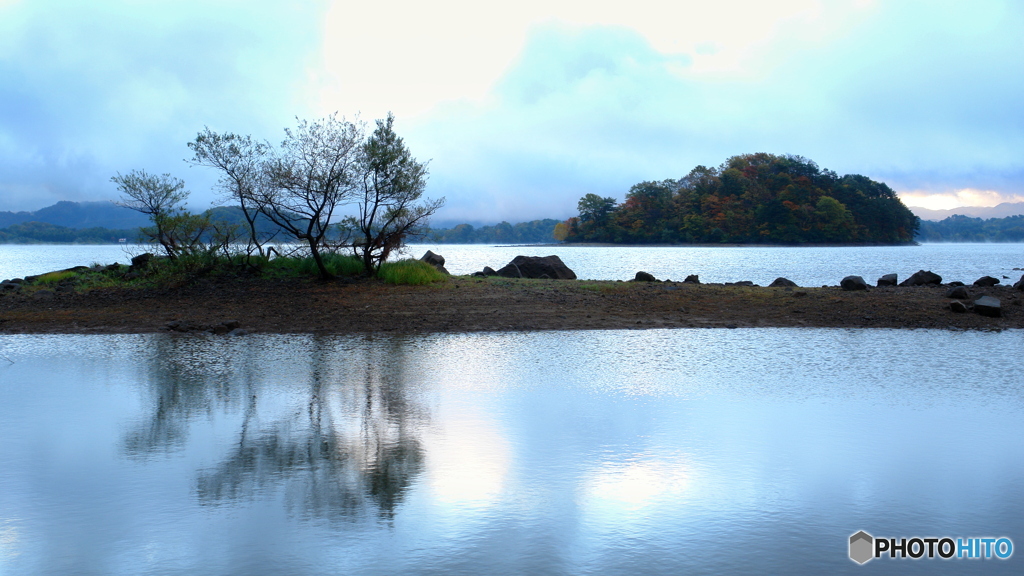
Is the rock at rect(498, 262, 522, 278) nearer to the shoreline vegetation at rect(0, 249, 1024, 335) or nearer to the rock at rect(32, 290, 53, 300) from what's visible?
the shoreline vegetation at rect(0, 249, 1024, 335)

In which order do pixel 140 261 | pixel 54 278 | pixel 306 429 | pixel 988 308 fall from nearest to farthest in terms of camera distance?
pixel 306 429 → pixel 988 308 → pixel 54 278 → pixel 140 261

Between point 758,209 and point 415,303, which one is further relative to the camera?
point 758,209

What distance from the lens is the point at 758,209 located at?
12375 centimetres

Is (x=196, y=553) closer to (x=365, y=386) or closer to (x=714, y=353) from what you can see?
(x=365, y=386)

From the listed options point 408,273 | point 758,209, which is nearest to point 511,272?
point 408,273

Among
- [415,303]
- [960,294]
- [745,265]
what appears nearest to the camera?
[415,303]

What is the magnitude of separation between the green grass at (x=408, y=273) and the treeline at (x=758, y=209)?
114 metres

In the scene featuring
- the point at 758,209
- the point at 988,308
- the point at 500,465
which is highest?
the point at 758,209

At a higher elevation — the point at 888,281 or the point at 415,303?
the point at 888,281

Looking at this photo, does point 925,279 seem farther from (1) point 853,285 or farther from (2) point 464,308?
(2) point 464,308
